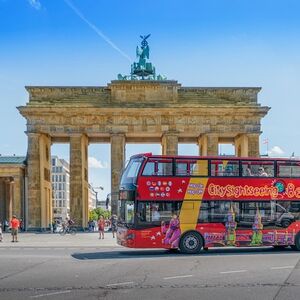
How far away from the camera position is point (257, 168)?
2806cm

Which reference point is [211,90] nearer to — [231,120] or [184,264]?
[231,120]

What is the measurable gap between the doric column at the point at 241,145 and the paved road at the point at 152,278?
4428cm

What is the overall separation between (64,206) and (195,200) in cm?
16660

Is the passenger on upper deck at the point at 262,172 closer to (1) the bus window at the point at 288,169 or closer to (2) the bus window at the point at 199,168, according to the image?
(1) the bus window at the point at 288,169

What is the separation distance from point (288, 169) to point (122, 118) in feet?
137

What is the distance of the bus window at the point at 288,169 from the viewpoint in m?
28.3

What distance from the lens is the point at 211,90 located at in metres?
68.9

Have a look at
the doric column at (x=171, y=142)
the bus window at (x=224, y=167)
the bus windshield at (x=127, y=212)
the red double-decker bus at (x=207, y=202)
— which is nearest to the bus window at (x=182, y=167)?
the red double-decker bus at (x=207, y=202)

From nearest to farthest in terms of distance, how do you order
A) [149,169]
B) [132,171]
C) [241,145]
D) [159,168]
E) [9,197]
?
[149,169], [159,168], [132,171], [241,145], [9,197]

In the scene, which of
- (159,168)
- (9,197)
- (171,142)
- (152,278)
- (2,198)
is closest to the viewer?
(152,278)

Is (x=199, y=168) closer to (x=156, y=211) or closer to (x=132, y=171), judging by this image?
(x=156, y=211)

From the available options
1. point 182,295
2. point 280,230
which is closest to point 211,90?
point 280,230

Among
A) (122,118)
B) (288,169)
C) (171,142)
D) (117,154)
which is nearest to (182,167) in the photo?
(288,169)

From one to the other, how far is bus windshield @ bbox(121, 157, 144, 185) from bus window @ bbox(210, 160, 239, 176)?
323cm
